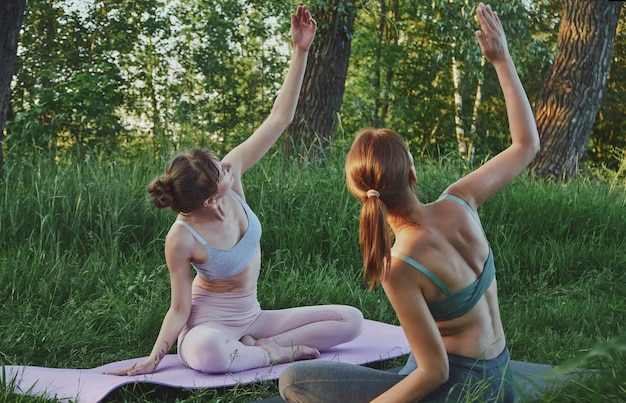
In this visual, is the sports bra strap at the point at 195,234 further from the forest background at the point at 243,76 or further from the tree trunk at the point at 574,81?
the tree trunk at the point at 574,81

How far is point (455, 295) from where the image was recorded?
2336 mm

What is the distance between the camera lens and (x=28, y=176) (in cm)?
582

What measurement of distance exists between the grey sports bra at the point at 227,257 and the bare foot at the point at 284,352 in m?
0.38

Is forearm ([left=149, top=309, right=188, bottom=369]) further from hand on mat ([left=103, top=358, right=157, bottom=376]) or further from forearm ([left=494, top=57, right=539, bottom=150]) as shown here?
forearm ([left=494, top=57, right=539, bottom=150])

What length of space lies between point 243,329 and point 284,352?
22 centimetres

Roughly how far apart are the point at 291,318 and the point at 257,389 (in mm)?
519

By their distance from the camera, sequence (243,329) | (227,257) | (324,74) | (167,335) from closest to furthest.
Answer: (167,335) < (227,257) < (243,329) < (324,74)

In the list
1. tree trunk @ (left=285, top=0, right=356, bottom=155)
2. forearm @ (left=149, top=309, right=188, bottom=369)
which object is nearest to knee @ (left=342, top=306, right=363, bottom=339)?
forearm @ (left=149, top=309, right=188, bottom=369)

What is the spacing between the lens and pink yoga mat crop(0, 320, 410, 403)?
10.2ft

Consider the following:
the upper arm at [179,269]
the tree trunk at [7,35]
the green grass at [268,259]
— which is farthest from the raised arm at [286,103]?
the tree trunk at [7,35]

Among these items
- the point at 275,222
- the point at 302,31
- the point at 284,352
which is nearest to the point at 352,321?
the point at 284,352

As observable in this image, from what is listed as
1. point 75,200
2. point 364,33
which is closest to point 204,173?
point 75,200

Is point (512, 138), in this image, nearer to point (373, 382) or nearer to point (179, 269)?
point (373, 382)

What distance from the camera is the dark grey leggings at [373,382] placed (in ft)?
8.00
